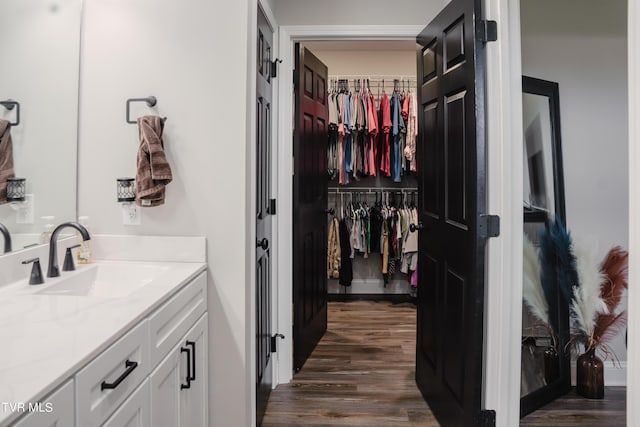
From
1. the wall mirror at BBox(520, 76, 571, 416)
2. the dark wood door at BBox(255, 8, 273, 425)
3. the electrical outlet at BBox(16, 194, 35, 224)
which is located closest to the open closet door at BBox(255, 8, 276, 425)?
the dark wood door at BBox(255, 8, 273, 425)

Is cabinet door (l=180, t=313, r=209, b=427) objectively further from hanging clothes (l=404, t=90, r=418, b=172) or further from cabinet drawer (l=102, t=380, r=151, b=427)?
hanging clothes (l=404, t=90, r=418, b=172)

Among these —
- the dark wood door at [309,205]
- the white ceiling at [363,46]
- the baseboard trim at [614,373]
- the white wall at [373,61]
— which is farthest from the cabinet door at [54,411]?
the white wall at [373,61]

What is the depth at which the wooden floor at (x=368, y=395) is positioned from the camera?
233 cm

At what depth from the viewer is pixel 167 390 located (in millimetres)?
1432

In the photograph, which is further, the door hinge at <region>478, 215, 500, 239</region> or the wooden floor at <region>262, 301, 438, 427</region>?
the wooden floor at <region>262, 301, 438, 427</region>

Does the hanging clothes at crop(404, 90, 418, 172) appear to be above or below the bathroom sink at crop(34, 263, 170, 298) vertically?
above

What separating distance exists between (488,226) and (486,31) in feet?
2.66

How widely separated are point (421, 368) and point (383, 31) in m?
2.06

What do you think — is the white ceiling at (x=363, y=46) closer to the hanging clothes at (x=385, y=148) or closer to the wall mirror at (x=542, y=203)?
the hanging clothes at (x=385, y=148)

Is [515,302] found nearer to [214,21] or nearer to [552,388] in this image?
[552,388]

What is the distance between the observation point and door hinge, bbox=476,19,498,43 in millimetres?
Result: 1818

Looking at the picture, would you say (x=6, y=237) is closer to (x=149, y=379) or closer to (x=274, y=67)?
(x=149, y=379)

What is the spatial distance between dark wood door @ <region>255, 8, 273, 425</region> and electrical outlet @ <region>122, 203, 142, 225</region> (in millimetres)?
540

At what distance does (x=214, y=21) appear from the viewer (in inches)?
74.5
